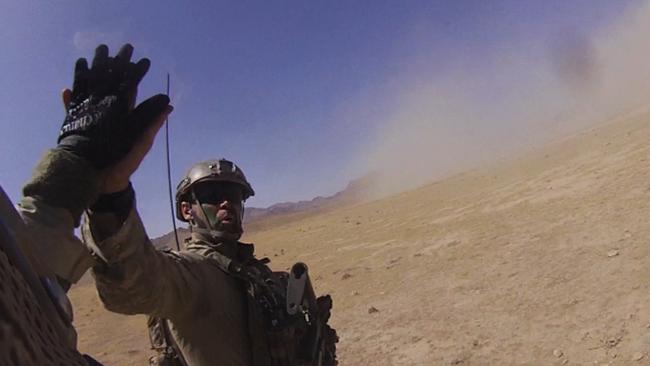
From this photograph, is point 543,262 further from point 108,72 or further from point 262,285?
point 108,72

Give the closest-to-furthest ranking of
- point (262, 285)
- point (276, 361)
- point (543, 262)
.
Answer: point (276, 361) → point (262, 285) → point (543, 262)

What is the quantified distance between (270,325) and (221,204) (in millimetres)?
857

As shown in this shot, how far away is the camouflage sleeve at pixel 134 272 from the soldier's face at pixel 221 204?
23.3 inches

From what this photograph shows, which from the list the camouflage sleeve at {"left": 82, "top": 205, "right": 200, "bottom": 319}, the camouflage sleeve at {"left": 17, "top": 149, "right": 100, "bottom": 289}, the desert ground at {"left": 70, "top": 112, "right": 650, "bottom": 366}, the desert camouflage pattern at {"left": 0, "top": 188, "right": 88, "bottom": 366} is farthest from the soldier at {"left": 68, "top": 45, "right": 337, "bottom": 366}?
the desert ground at {"left": 70, "top": 112, "right": 650, "bottom": 366}

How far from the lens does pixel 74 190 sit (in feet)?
3.71

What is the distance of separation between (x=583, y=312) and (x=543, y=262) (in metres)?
1.79

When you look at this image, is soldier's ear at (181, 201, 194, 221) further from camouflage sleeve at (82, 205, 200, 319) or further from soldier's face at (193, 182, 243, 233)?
camouflage sleeve at (82, 205, 200, 319)

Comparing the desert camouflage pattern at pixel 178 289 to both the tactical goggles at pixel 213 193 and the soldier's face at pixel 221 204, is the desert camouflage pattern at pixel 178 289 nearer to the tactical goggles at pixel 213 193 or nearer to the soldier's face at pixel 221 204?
the soldier's face at pixel 221 204

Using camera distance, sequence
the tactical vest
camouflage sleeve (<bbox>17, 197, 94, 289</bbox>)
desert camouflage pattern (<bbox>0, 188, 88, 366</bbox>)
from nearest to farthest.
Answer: desert camouflage pattern (<bbox>0, 188, 88, 366</bbox>), camouflage sleeve (<bbox>17, 197, 94, 289</bbox>), the tactical vest

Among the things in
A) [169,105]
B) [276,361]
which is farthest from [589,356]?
[169,105]

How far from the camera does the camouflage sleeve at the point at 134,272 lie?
57.7 inches

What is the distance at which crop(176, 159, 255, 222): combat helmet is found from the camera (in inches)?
118

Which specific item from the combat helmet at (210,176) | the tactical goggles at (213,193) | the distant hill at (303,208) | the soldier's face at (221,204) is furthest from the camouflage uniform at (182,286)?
the distant hill at (303,208)

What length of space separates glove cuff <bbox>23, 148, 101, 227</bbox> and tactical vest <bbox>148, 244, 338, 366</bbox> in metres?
1.34
